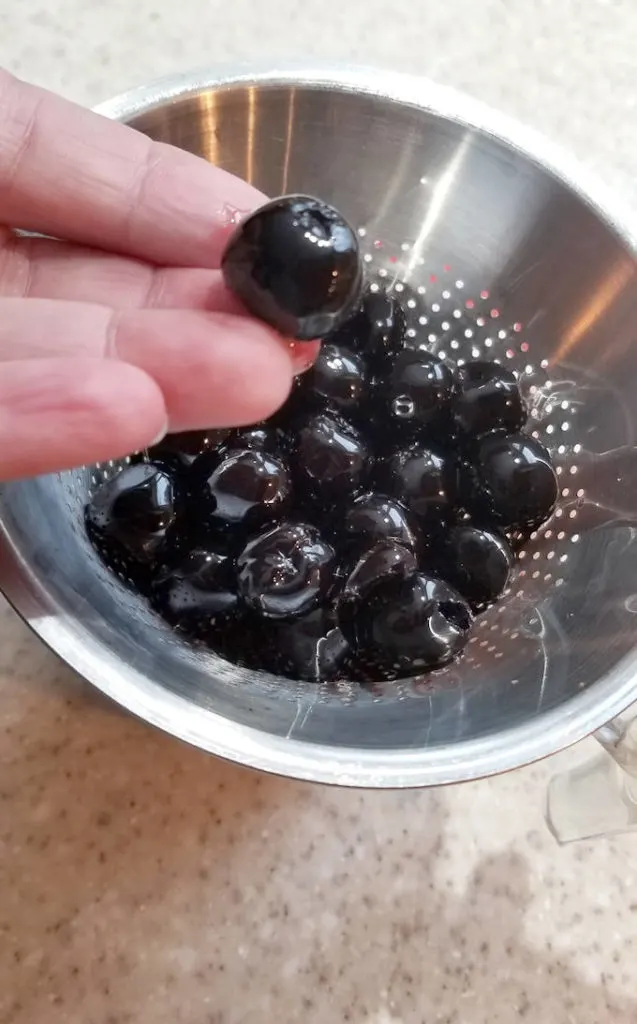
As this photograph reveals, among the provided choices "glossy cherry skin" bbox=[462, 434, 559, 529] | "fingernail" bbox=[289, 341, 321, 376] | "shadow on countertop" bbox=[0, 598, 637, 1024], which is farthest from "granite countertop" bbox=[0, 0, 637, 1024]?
"fingernail" bbox=[289, 341, 321, 376]

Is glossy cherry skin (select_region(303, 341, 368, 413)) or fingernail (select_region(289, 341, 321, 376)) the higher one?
fingernail (select_region(289, 341, 321, 376))

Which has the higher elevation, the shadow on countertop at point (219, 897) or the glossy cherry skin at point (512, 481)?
the glossy cherry skin at point (512, 481)

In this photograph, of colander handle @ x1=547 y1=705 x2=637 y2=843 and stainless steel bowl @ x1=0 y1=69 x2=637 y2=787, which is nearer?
stainless steel bowl @ x1=0 y1=69 x2=637 y2=787

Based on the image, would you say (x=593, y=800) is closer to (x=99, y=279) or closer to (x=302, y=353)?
(x=302, y=353)

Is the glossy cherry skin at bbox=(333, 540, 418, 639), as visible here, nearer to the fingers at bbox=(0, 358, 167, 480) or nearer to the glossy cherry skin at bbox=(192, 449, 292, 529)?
the glossy cherry skin at bbox=(192, 449, 292, 529)

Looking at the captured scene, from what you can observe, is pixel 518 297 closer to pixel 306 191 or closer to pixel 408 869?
pixel 306 191

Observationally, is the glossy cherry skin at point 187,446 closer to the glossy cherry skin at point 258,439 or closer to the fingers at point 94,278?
the glossy cherry skin at point 258,439

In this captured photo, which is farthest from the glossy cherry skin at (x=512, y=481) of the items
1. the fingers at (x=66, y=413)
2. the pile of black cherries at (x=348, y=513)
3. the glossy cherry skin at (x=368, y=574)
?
the fingers at (x=66, y=413)
